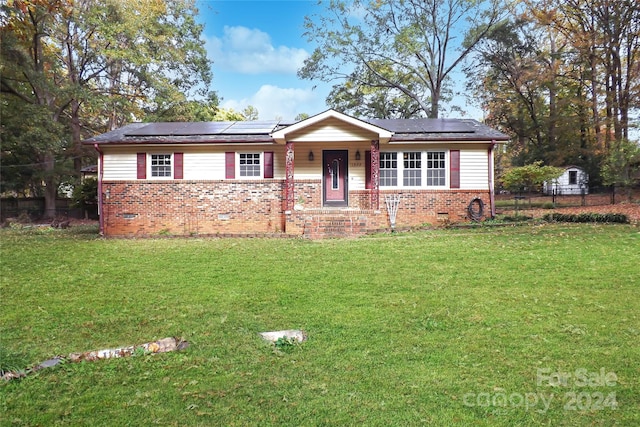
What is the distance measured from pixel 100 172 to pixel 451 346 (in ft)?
46.2

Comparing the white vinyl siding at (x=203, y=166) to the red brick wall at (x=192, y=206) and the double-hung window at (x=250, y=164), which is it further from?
the double-hung window at (x=250, y=164)

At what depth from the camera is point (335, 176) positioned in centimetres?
1437

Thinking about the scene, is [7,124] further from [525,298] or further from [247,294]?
[525,298]

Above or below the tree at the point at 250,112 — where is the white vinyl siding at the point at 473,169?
below

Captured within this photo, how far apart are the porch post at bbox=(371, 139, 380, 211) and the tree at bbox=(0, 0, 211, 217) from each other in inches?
620

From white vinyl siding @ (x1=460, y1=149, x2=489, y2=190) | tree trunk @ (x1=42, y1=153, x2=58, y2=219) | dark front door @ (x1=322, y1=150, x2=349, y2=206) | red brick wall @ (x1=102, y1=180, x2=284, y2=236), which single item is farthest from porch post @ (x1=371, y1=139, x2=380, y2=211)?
tree trunk @ (x1=42, y1=153, x2=58, y2=219)

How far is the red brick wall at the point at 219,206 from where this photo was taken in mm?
13547

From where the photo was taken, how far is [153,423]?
240cm

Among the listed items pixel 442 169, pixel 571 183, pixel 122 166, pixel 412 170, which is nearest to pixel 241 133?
pixel 122 166

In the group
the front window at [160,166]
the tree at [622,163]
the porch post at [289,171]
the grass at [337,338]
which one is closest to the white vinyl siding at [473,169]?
the porch post at [289,171]

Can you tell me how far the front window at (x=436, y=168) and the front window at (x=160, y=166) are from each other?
962 centimetres

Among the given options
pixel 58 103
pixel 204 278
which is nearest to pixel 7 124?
pixel 58 103

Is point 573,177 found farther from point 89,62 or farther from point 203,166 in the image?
point 89,62

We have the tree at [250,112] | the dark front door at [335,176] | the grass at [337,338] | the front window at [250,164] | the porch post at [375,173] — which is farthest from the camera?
the tree at [250,112]
